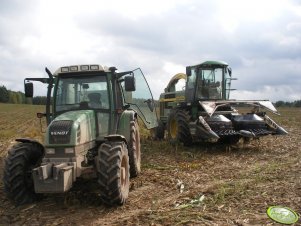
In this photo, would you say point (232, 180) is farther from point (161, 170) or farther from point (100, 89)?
point (100, 89)

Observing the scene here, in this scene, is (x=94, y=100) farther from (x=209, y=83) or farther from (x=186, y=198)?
(x=209, y=83)

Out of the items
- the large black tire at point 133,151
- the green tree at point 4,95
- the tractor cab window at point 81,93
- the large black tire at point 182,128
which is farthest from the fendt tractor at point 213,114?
the green tree at point 4,95

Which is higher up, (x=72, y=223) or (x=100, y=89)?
(x=100, y=89)

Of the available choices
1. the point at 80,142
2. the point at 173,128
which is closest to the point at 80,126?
the point at 80,142

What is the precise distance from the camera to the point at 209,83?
14.7m

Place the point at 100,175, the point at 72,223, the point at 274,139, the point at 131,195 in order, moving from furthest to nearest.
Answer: the point at 274,139 → the point at 131,195 → the point at 100,175 → the point at 72,223

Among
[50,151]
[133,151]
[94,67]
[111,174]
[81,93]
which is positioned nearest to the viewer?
[111,174]

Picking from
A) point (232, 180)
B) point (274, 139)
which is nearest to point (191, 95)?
point (274, 139)

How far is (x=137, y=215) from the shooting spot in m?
5.97

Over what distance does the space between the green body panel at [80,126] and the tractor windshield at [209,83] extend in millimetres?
7653

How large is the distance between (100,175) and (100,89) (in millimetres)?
2031

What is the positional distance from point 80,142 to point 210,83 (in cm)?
870

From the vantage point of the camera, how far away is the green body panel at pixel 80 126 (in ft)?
21.5

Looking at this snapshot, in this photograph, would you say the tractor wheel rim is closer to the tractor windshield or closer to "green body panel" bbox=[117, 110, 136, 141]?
the tractor windshield
